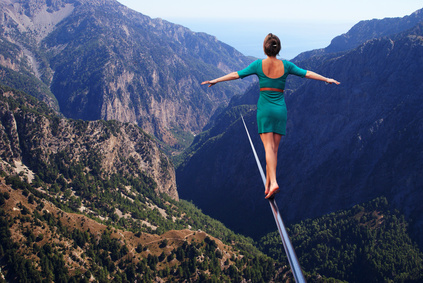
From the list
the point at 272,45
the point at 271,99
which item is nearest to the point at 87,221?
the point at 271,99

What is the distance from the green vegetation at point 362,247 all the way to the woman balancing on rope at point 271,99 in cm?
13050

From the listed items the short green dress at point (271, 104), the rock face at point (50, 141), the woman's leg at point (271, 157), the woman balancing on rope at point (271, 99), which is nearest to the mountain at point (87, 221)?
the rock face at point (50, 141)

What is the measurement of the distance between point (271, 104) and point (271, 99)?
20 centimetres

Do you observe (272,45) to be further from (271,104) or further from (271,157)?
(271,157)

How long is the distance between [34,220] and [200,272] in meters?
49.4

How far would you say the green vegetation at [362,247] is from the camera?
435 feet

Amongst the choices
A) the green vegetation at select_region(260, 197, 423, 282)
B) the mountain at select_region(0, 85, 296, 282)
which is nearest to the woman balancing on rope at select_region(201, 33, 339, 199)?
the mountain at select_region(0, 85, 296, 282)

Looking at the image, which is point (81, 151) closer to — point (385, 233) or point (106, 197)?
point (106, 197)

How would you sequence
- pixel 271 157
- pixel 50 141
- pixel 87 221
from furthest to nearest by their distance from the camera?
pixel 50 141
pixel 87 221
pixel 271 157

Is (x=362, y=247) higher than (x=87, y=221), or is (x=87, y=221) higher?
(x=87, y=221)

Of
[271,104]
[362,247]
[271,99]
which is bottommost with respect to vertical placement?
[362,247]

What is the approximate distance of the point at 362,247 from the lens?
146875 millimetres

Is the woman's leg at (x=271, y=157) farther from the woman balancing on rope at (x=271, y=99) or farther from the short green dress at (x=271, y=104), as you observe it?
the short green dress at (x=271, y=104)

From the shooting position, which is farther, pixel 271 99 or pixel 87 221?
pixel 87 221
